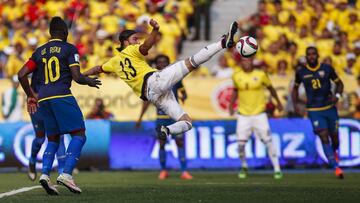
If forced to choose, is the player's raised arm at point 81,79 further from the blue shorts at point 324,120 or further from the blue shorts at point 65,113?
the blue shorts at point 324,120

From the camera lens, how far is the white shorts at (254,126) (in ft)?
62.7

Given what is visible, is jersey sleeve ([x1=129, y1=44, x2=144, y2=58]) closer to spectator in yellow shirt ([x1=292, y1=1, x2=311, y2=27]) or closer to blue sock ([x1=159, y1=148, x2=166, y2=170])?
blue sock ([x1=159, y1=148, x2=166, y2=170])

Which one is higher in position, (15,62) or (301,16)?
(301,16)

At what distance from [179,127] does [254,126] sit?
5.70 metres

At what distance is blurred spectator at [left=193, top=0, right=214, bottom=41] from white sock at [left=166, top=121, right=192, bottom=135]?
14026 mm

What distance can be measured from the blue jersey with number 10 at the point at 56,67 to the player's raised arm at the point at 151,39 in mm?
1097

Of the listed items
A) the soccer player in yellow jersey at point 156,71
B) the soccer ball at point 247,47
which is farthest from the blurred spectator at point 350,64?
the soccer player in yellow jersey at point 156,71

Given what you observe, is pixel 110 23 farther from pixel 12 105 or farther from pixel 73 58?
pixel 73 58

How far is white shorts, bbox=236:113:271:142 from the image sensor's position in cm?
1911

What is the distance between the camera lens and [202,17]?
27953 mm

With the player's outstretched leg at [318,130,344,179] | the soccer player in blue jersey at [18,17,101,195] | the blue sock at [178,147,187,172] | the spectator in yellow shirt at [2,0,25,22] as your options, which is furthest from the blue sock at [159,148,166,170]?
the spectator in yellow shirt at [2,0,25,22]

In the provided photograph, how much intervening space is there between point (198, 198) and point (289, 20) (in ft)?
48.3

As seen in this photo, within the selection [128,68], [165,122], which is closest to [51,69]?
[128,68]

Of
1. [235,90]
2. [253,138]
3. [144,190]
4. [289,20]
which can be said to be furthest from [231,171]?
[144,190]
